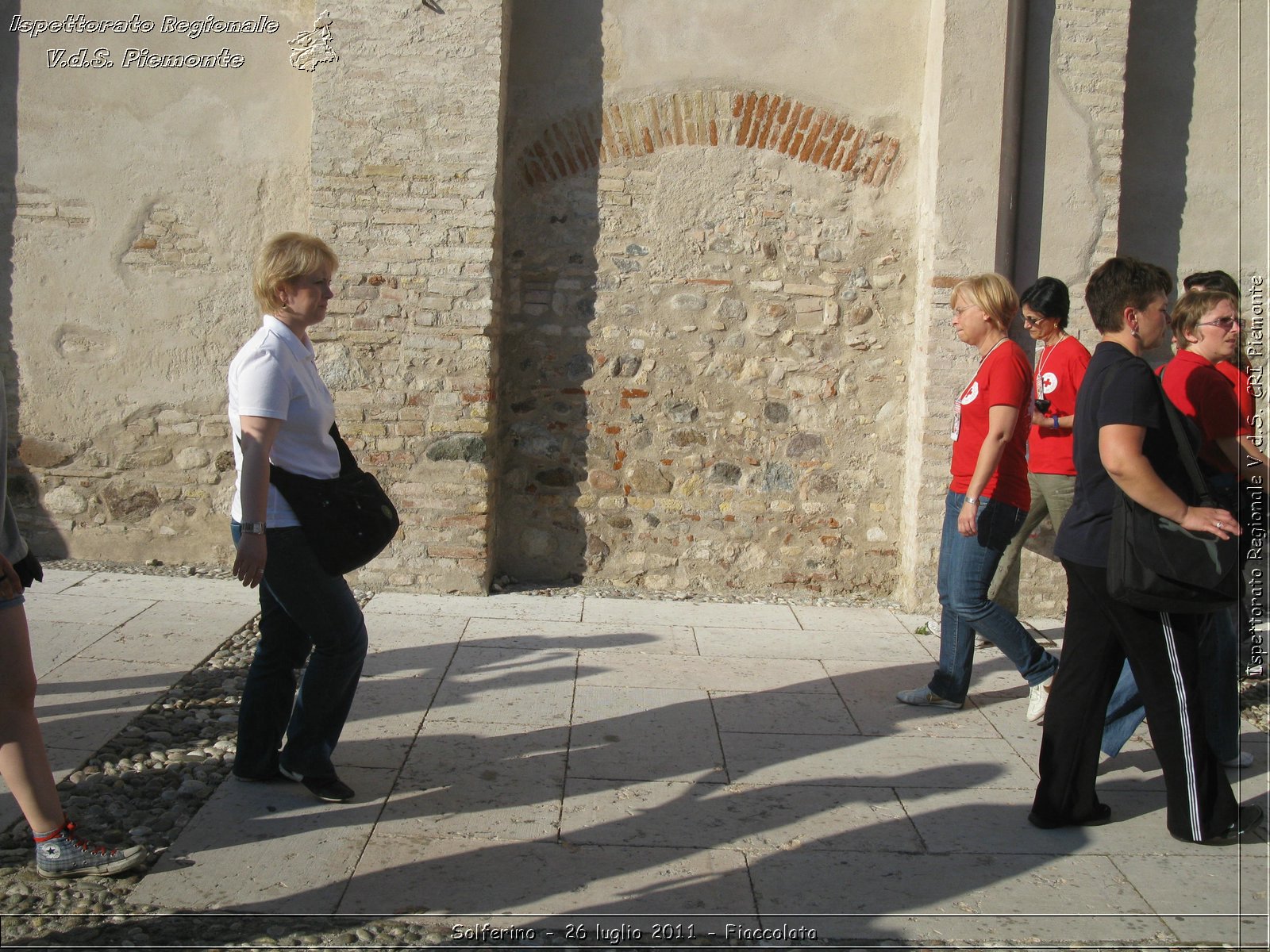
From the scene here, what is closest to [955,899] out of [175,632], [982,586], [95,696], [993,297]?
[982,586]

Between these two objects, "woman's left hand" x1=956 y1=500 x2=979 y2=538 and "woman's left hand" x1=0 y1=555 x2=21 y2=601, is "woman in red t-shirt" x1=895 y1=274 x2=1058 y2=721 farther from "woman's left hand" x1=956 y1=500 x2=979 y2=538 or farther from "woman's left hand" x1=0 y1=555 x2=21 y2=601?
"woman's left hand" x1=0 y1=555 x2=21 y2=601

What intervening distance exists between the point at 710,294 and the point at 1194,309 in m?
2.64

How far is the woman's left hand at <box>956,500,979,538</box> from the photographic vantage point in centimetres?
396

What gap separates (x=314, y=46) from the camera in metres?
5.75

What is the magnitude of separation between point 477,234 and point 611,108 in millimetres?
1062

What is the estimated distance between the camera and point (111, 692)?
4.15 meters

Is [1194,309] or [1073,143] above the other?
[1073,143]

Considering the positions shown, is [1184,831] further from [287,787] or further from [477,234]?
[477,234]

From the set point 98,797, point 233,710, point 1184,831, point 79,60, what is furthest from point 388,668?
point 79,60

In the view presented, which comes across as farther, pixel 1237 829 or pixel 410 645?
pixel 410 645

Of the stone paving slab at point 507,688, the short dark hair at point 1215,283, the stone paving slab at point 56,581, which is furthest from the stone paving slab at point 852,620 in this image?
the stone paving slab at point 56,581

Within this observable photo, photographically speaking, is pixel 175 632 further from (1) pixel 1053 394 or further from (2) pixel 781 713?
(1) pixel 1053 394

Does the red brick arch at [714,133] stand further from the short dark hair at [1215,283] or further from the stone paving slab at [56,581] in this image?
the stone paving slab at [56,581]

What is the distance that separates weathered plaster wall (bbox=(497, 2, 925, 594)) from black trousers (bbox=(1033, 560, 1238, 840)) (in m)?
2.81
